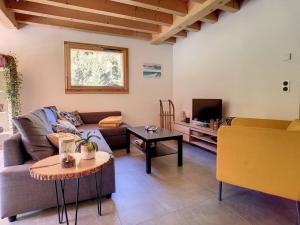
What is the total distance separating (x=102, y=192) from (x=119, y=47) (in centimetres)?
347

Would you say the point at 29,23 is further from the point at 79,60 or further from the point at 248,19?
the point at 248,19

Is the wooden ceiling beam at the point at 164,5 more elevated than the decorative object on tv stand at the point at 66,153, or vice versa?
the wooden ceiling beam at the point at 164,5

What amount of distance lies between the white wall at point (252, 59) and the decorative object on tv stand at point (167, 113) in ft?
3.04

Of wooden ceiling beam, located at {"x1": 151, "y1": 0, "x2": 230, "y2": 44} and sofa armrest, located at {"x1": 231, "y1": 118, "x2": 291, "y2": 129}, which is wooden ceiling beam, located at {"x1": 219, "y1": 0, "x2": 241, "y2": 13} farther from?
sofa armrest, located at {"x1": 231, "y1": 118, "x2": 291, "y2": 129}

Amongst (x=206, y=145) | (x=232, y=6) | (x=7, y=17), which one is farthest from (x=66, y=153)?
A: (x=232, y=6)

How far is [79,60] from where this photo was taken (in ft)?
13.7

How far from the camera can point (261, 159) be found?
1.62 meters

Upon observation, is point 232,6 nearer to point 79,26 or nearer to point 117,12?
point 117,12

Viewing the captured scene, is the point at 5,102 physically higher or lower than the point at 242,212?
higher

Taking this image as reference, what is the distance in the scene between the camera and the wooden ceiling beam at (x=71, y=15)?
117 inches

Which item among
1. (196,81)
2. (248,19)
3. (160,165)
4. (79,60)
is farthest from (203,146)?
(79,60)

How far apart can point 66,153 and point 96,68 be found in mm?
3281

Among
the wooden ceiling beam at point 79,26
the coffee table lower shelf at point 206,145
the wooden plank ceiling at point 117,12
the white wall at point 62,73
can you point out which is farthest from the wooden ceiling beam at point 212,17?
the coffee table lower shelf at point 206,145

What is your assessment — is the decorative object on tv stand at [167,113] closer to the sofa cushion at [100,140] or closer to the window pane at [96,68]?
the window pane at [96,68]
